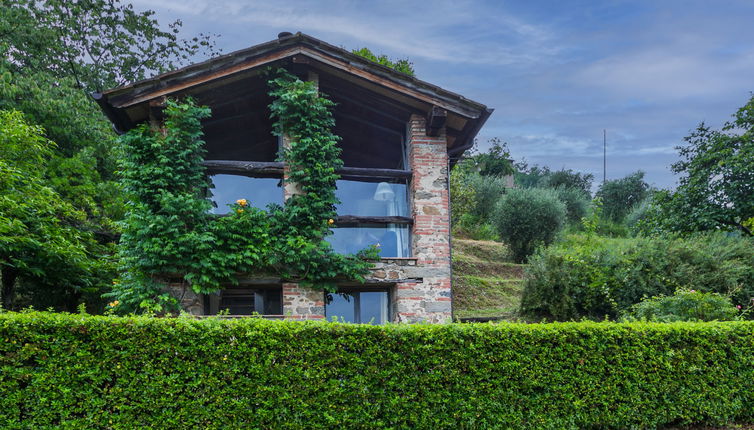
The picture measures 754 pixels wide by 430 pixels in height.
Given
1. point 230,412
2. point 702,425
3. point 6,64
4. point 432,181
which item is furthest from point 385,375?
point 6,64

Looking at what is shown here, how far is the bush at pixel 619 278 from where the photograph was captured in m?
10.8

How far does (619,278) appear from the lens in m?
11.0

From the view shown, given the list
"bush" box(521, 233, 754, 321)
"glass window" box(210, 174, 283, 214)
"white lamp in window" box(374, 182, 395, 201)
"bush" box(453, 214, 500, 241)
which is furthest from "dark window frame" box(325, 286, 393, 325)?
"bush" box(453, 214, 500, 241)

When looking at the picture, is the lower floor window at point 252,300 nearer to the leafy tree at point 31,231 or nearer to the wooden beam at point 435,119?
the leafy tree at point 31,231

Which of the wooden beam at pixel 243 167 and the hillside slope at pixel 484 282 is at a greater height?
the wooden beam at pixel 243 167

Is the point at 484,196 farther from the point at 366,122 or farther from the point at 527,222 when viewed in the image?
the point at 366,122

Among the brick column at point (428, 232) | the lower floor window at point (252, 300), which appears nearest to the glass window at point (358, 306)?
the brick column at point (428, 232)

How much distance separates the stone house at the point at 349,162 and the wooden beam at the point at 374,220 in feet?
0.06

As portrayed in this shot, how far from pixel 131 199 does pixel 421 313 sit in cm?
523

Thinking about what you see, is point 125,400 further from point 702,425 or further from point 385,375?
point 702,425

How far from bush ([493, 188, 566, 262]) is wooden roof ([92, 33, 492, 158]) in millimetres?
11544

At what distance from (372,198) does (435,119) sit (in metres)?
1.89

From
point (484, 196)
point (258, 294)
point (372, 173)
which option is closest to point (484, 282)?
point (372, 173)

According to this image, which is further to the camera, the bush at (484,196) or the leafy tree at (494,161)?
the leafy tree at (494,161)
